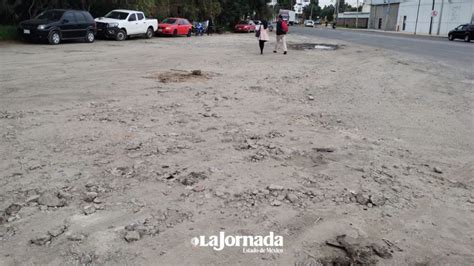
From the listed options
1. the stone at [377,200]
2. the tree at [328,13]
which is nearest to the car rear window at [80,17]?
the stone at [377,200]

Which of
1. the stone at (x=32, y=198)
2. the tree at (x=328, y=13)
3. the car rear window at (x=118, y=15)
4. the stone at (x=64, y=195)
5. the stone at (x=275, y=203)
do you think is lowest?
the stone at (x=275, y=203)

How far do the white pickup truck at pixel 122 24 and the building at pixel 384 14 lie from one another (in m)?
59.9

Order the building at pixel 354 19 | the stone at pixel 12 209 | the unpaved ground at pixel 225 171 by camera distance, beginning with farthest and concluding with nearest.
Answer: the building at pixel 354 19
the stone at pixel 12 209
the unpaved ground at pixel 225 171

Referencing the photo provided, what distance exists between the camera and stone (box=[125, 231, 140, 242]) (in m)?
3.34

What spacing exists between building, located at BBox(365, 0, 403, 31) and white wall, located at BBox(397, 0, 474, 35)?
3474 millimetres

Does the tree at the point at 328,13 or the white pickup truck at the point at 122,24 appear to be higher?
the tree at the point at 328,13

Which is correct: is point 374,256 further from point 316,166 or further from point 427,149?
point 427,149

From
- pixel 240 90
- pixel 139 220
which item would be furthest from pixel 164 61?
pixel 139 220

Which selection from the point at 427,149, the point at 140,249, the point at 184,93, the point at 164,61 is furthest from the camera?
the point at 164,61

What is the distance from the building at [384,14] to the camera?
73719 mm

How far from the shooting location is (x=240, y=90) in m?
9.59

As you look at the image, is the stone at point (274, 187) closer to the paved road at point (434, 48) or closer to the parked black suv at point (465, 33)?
the paved road at point (434, 48)

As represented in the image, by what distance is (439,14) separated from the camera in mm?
55469

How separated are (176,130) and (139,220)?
9.15ft
